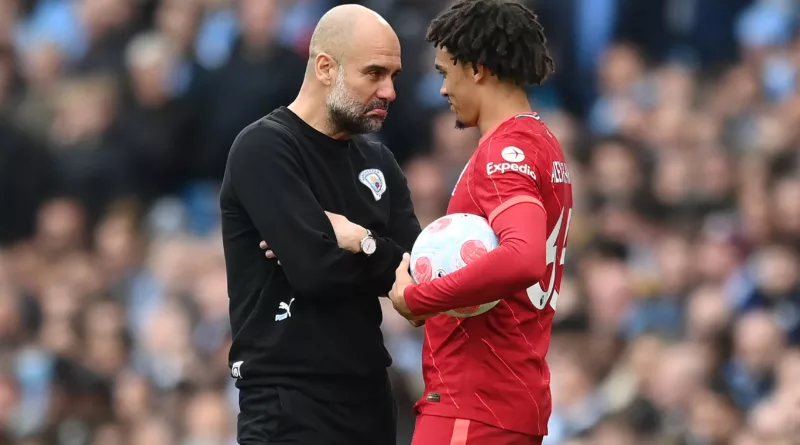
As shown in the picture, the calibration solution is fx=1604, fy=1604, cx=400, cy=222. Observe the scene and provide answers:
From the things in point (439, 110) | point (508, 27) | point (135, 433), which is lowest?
point (135, 433)

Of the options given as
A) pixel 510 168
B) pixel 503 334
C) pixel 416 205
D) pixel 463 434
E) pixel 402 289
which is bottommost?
pixel 463 434

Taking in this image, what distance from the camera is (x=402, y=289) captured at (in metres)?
4.97

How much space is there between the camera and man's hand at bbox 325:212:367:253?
17.1ft

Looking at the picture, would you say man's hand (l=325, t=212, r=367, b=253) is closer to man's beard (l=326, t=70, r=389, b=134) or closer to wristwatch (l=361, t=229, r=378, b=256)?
wristwatch (l=361, t=229, r=378, b=256)

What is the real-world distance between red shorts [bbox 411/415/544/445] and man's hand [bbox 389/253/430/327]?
1.11 feet

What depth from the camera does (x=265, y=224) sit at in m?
5.19

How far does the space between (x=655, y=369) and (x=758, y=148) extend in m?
1.84

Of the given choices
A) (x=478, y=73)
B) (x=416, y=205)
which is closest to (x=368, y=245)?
(x=478, y=73)

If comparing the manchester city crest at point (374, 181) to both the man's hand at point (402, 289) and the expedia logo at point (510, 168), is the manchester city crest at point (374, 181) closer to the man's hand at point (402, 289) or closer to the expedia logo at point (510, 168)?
the man's hand at point (402, 289)

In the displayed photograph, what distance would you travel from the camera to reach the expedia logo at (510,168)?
16.0ft

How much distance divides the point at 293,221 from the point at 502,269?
0.80 meters

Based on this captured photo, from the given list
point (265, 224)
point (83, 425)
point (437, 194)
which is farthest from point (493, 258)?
point (83, 425)

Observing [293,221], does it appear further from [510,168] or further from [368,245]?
[510,168]

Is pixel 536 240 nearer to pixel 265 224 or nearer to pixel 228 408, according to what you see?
pixel 265 224
